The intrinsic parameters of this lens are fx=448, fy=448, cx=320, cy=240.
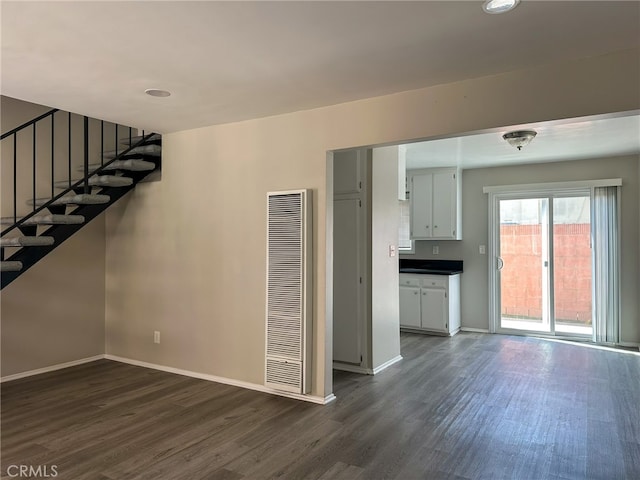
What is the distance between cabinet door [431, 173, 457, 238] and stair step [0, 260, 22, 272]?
5.39m

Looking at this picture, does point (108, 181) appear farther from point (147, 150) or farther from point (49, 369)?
point (49, 369)

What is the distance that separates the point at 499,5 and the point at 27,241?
3.82 meters

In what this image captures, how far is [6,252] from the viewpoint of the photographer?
4430 mm

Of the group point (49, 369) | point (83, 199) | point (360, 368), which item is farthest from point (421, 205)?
point (49, 369)

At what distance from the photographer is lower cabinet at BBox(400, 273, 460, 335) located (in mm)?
6395

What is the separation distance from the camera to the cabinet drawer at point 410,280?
21.7 ft

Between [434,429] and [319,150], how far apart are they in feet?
7.64

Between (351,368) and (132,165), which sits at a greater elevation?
(132,165)

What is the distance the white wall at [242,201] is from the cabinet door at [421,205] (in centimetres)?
362

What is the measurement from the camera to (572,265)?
6.27 m

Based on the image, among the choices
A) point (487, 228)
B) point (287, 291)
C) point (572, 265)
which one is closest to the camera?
point (287, 291)

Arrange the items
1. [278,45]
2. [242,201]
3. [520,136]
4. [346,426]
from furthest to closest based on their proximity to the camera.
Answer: [242,201], [520,136], [346,426], [278,45]

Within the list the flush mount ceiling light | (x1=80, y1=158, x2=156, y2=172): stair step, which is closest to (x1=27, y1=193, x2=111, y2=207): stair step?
(x1=80, y1=158, x2=156, y2=172): stair step

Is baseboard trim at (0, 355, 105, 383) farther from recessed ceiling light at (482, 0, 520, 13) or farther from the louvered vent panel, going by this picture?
recessed ceiling light at (482, 0, 520, 13)
